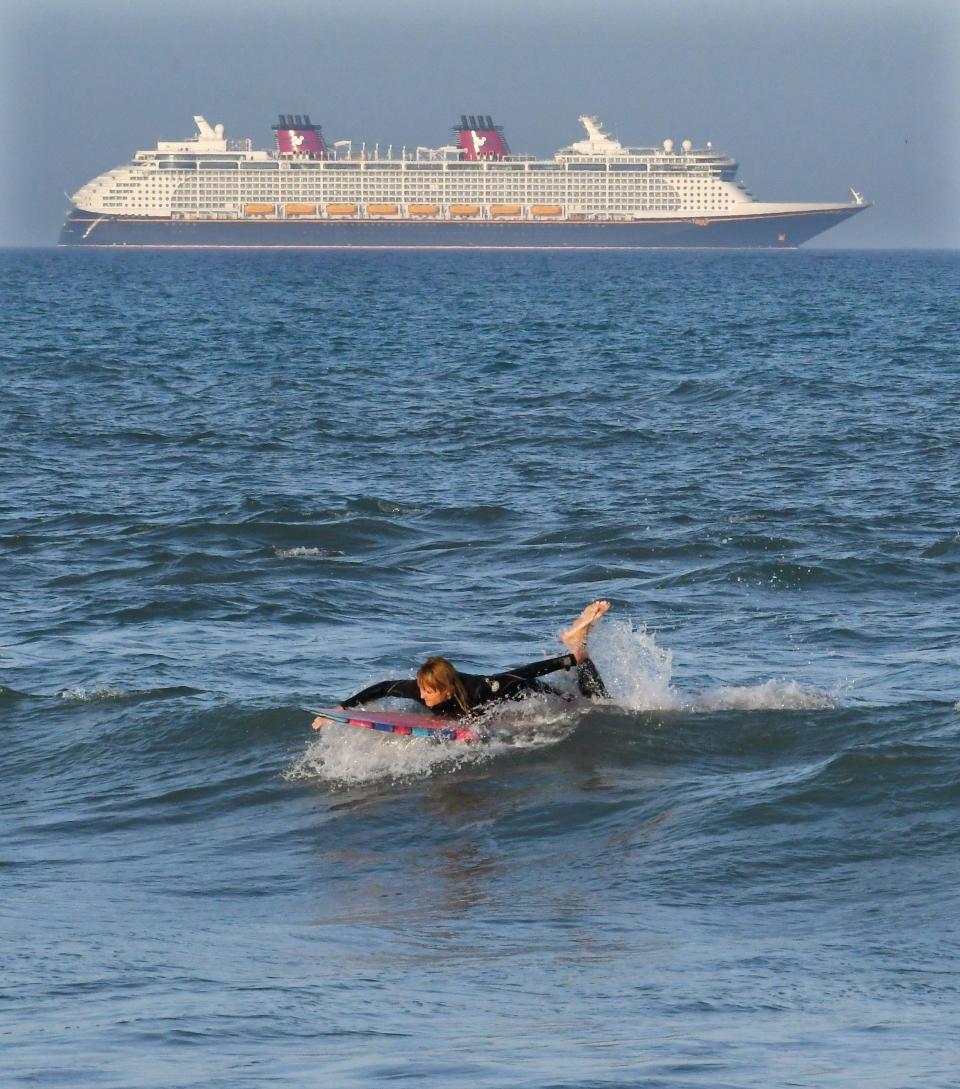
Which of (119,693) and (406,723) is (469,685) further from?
(119,693)

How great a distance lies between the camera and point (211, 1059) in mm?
5867

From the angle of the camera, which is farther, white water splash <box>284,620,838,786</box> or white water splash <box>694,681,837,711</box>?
white water splash <box>694,681,837,711</box>

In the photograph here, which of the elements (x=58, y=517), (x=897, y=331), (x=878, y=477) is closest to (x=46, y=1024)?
(x=58, y=517)

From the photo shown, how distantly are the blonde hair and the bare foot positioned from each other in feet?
3.15

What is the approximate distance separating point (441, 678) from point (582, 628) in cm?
119

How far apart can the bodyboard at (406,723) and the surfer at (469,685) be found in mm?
67

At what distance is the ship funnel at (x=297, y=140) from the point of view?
16675 cm

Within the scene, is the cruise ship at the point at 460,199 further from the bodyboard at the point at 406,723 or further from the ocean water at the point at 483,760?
the bodyboard at the point at 406,723

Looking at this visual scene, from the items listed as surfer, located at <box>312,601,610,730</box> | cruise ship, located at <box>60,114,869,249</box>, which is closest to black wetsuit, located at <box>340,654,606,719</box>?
surfer, located at <box>312,601,610,730</box>

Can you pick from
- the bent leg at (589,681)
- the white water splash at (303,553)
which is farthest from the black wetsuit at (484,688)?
the white water splash at (303,553)

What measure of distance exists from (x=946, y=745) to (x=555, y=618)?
5022 millimetres

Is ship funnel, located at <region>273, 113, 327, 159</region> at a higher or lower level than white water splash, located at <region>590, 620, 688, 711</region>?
higher

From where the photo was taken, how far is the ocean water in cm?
637

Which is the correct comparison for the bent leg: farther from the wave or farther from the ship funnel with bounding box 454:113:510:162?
the ship funnel with bounding box 454:113:510:162
